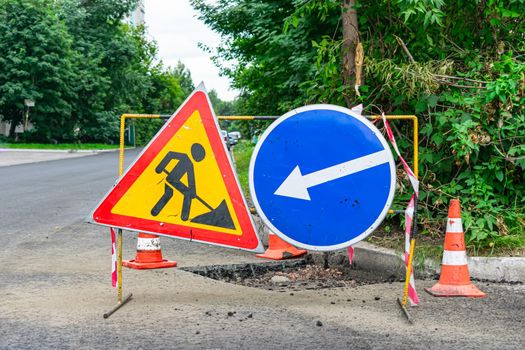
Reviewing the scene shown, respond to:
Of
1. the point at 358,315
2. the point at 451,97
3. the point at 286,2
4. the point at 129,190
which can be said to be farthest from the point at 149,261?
the point at 286,2

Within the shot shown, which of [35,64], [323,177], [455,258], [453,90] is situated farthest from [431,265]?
[35,64]

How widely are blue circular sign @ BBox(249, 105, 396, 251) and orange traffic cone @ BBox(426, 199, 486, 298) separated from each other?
3.51 ft

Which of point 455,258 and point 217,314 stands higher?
point 455,258

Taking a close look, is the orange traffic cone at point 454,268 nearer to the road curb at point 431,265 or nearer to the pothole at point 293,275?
the road curb at point 431,265

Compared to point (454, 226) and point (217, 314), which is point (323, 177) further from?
point (454, 226)

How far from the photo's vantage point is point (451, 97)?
285 inches

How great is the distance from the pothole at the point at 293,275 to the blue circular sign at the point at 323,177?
3.61ft

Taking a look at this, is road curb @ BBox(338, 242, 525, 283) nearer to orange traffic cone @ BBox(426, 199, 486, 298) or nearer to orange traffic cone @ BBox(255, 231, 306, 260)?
orange traffic cone @ BBox(426, 199, 486, 298)

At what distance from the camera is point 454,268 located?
5.90 m

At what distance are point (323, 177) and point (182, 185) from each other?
984 mm

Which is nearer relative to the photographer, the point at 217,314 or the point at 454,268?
the point at 217,314

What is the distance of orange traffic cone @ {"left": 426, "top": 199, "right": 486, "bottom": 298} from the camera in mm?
5763

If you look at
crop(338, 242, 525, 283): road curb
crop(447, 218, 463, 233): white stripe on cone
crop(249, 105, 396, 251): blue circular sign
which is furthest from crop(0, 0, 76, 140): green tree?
crop(249, 105, 396, 251): blue circular sign

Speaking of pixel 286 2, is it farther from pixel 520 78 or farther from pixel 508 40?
pixel 520 78
